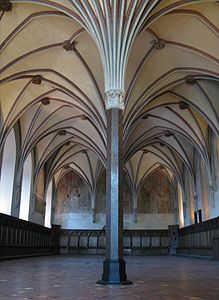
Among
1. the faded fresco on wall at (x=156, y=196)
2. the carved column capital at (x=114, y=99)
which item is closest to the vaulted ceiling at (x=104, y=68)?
the carved column capital at (x=114, y=99)

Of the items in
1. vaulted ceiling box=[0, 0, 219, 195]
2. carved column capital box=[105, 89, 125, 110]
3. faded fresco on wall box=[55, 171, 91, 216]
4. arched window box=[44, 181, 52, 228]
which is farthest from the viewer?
faded fresco on wall box=[55, 171, 91, 216]

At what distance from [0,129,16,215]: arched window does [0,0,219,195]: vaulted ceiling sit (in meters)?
0.71

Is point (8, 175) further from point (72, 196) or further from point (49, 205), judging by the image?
point (72, 196)

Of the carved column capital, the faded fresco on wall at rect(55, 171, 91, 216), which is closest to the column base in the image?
the carved column capital

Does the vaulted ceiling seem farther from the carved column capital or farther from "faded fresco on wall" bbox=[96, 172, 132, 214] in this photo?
"faded fresco on wall" bbox=[96, 172, 132, 214]

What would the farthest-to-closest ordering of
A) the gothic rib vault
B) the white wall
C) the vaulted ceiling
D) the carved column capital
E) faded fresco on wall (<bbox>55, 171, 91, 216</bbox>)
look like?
faded fresco on wall (<bbox>55, 171, 91, 216</bbox>)
the white wall
the vaulted ceiling
the gothic rib vault
the carved column capital

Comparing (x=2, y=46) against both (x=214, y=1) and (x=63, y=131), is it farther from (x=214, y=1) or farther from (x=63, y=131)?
(x=63, y=131)

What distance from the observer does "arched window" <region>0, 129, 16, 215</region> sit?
21.2 metres

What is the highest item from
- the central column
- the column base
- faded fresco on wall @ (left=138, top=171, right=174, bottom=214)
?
faded fresco on wall @ (left=138, top=171, right=174, bottom=214)

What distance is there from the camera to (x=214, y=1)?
484 inches

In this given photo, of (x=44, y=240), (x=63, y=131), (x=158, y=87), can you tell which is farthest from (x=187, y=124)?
(x=44, y=240)

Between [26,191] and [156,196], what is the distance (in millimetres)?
13901

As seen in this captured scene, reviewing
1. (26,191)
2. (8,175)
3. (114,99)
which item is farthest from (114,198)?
(26,191)

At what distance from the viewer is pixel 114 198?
8.91m
